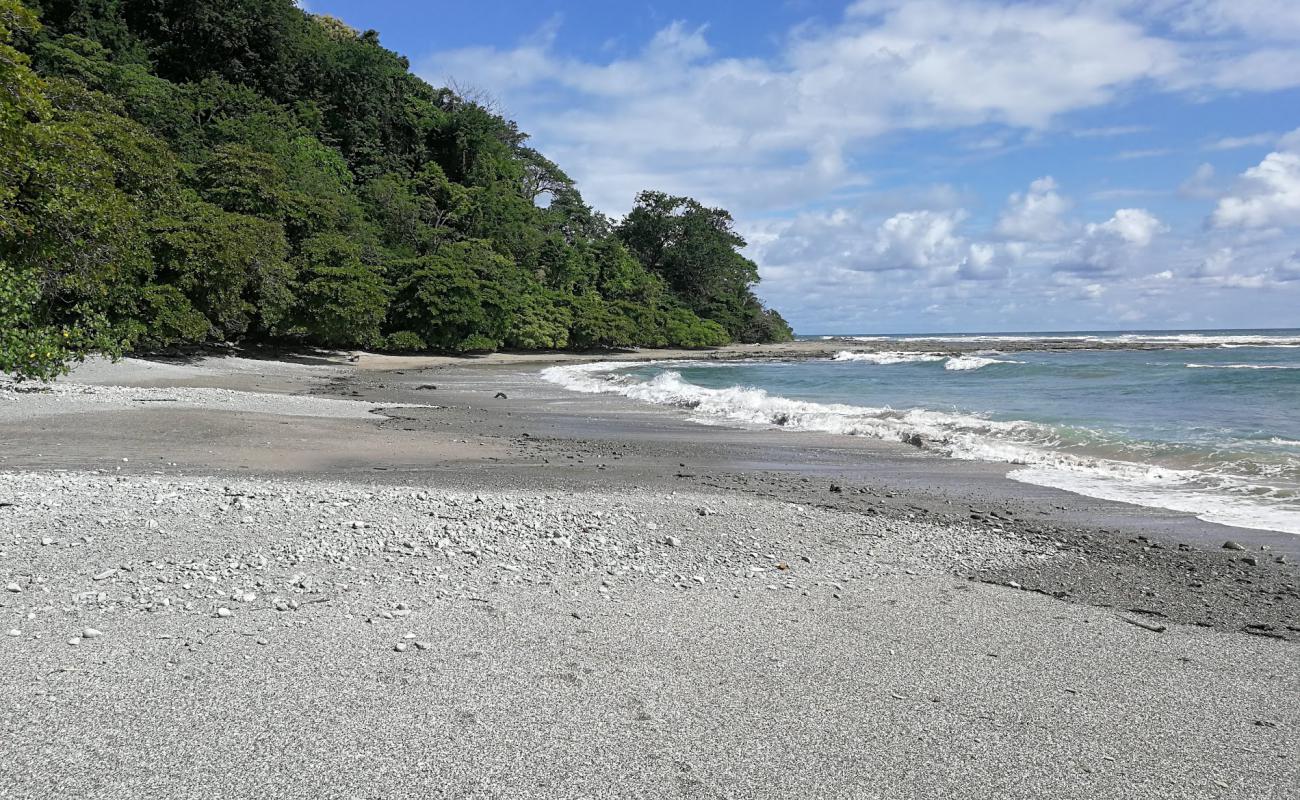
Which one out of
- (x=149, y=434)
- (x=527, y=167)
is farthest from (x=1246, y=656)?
(x=527, y=167)

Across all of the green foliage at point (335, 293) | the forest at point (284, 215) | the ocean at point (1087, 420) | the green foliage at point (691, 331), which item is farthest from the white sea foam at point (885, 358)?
the green foliage at point (335, 293)

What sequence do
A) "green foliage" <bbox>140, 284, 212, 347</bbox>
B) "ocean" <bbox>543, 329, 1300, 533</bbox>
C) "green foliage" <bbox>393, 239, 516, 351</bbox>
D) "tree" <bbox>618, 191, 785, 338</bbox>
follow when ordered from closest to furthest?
"ocean" <bbox>543, 329, 1300, 533</bbox>, "green foliage" <bbox>140, 284, 212, 347</bbox>, "green foliage" <bbox>393, 239, 516, 351</bbox>, "tree" <bbox>618, 191, 785, 338</bbox>

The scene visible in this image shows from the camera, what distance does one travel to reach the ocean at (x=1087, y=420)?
1041cm

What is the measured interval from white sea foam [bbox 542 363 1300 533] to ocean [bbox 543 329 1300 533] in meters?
0.03

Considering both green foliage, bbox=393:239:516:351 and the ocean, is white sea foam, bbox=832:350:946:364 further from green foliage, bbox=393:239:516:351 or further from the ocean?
green foliage, bbox=393:239:516:351

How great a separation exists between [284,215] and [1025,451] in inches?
1323

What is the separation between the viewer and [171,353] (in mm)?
29875

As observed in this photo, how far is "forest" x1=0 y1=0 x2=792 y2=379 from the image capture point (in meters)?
17.4

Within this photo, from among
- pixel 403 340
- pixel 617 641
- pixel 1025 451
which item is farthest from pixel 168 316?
pixel 617 641

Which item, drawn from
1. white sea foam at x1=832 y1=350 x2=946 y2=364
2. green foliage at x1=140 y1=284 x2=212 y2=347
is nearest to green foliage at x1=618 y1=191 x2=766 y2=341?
white sea foam at x1=832 y1=350 x2=946 y2=364

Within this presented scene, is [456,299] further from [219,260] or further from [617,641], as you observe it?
[617,641]

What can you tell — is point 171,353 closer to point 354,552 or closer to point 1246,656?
point 354,552

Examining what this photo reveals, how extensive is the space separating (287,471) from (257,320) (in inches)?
1219

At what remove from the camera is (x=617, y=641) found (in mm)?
4527
